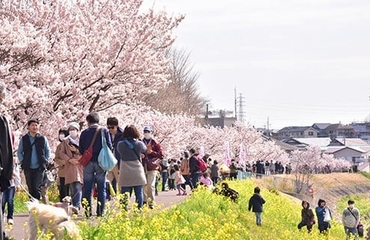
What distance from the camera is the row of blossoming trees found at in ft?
57.4

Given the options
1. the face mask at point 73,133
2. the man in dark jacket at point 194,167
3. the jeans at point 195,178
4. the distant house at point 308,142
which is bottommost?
the jeans at point 195,178

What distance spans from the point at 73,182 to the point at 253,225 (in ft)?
24.5

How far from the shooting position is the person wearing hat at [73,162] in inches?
504

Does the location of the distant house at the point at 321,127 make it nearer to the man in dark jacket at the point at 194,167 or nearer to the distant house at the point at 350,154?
the distant house at the point at 350,154

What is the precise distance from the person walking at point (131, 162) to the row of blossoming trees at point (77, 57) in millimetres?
4685

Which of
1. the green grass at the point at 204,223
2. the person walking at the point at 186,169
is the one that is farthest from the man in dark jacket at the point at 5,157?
the person walking at the point at 186,169

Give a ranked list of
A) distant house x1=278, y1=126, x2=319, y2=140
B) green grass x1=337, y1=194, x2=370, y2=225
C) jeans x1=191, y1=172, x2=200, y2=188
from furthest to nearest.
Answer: distant house x1=278, y1=126, x2=319, y2=140 → green grass x1=337, y1=194, x2=370, y2=225 → jeans x1=191, y1=172, x2=200, y2=188

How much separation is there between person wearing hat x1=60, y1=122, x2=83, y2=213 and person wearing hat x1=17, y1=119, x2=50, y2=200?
1.04m

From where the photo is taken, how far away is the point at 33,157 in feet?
38.4

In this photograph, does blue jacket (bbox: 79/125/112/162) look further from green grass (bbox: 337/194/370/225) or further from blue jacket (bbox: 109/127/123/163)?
green grass (bbox: 337/194/370/225)

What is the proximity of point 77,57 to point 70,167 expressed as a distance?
303 inches

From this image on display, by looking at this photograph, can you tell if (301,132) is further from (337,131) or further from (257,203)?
(257,203)

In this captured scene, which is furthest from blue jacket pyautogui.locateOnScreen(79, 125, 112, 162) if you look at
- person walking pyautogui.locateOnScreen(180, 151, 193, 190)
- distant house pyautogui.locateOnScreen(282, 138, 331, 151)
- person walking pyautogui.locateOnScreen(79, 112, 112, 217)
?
distant house pyautogui.locateOnScreen(282, 138, 331, 151)

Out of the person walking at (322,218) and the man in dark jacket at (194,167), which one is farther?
the person walking at (322,218)
